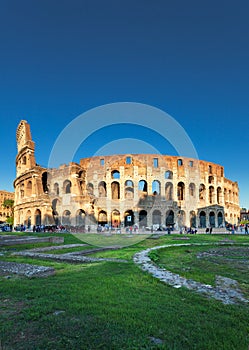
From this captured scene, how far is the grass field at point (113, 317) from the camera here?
9.13 feet

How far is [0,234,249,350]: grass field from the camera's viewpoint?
278 centimetres

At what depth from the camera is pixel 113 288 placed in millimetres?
4789

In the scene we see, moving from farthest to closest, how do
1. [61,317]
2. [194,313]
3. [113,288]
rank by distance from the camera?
[113,288], [194,313], [61,317]

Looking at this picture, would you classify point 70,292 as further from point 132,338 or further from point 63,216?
point 63,216

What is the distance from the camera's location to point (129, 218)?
37.9 meters

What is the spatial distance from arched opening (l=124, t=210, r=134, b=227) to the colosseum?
1 centimetres

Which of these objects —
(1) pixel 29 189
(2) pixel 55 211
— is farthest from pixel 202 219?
(1) pixel 29 189

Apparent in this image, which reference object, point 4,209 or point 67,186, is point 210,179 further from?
point 4,209

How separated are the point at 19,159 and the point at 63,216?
1435cm

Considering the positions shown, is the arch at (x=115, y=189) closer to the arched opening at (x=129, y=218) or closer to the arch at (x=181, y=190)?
the arched opening at (x=129, y=218)

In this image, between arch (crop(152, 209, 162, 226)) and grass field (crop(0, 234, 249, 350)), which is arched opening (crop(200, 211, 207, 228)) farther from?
grass field (crop(0, 234, 249, 350))

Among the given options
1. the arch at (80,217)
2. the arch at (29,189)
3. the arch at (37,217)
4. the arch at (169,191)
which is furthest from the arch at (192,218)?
the arch at (29,189)

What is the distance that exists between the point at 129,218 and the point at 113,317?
34.8m

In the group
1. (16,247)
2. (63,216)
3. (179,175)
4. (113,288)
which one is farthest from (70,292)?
(179,175)
